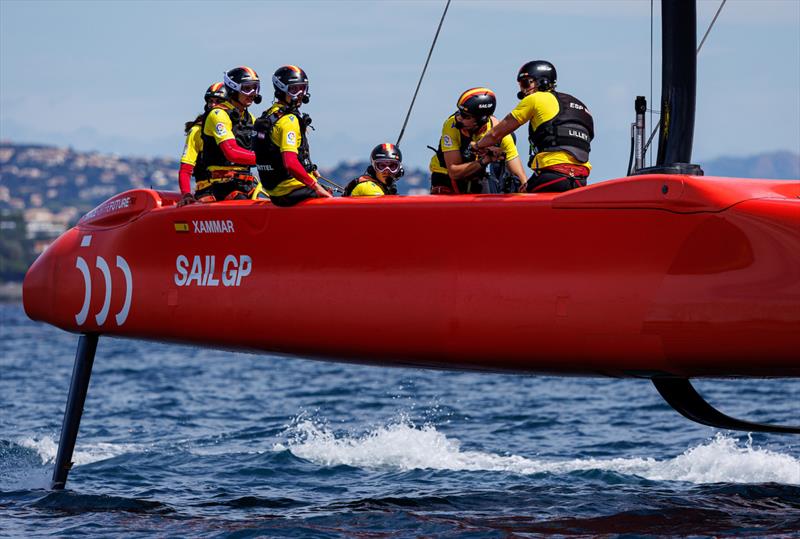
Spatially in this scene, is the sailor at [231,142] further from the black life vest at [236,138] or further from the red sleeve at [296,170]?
the red sleeve at [296,170]

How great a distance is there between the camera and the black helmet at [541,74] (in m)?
7.80

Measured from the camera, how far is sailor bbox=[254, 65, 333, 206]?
28.1ft


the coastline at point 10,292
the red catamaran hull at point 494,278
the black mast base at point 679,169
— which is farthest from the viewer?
the coastline at point 10,292

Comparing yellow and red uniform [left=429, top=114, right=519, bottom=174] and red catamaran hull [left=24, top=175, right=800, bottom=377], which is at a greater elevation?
yellow and red uniform [left=429, top=114, right=519, bottom=174]

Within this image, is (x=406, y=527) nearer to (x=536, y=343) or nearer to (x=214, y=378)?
(x=536, y=343)

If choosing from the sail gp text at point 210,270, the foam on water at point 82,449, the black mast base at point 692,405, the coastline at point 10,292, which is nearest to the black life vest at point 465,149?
the sail gp text at point 210,270

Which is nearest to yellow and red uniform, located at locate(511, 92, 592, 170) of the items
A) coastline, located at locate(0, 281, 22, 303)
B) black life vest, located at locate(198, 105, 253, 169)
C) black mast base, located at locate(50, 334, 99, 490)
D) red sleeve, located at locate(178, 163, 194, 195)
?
black life vest, located at locate(198, 105, 253, 169)

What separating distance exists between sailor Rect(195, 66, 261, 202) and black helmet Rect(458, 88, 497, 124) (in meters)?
1.72

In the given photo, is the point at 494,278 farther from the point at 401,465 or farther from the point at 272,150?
the point at 401,465

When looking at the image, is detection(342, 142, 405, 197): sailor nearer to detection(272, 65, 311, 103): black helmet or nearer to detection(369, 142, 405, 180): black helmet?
detection(369, 142, 405, 180): black helmet

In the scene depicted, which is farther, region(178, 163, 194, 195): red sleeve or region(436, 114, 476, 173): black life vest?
region(178, 163, 194, 195): red sleeve

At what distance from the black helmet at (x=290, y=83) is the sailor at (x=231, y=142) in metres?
0.69

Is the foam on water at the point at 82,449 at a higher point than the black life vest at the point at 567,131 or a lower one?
lower

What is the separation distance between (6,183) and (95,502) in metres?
197
